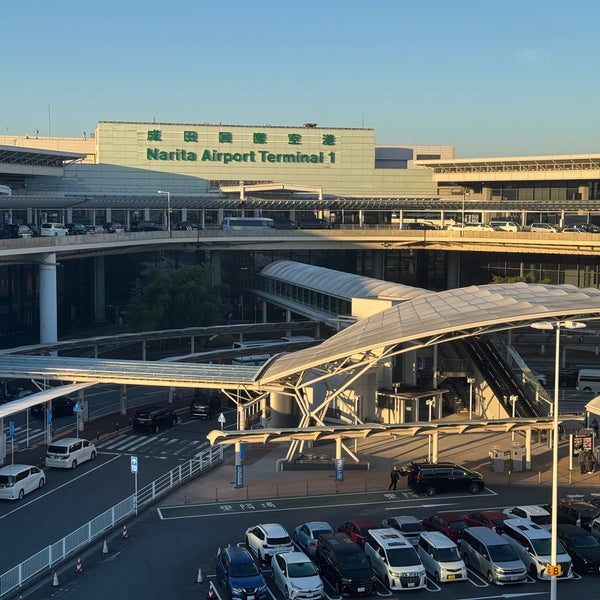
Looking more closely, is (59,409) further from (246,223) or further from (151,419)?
(246,223)

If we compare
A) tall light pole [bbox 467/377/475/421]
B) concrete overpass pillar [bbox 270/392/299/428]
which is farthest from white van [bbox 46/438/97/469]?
tall light pole [bbox 467/377/475/421]

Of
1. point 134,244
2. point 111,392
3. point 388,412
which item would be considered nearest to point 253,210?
point 134,244

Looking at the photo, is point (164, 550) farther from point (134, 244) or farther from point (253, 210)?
point (253, 210)

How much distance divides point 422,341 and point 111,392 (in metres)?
25.3

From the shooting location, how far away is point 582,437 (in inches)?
1607

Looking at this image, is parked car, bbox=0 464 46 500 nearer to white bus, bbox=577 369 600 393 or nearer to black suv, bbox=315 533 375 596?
black suv, bbox=315 533 375 596

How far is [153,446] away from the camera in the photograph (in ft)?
149

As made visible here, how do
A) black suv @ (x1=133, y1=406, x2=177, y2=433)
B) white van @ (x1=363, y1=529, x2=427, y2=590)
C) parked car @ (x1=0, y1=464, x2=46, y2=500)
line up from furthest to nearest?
1. black suv @ (x1=133, y1=406, x2=177, y2=433)
2. parked car @ (x1=0, y1=464, x2=46, y2=500)
3. white van @ (x1=363, y1=529, x2=427, y2=590)

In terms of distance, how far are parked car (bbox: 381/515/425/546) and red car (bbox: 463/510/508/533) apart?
67.9 inches

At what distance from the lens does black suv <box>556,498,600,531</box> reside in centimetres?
3294

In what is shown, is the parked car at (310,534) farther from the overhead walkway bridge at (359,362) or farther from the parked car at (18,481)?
the parked car at (18,481)

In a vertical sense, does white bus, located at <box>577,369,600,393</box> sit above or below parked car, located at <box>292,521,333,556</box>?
above

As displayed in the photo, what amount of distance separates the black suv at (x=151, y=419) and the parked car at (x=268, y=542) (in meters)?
18.2

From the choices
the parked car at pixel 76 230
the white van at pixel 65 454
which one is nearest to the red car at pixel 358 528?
the white van at pixel 65 454
